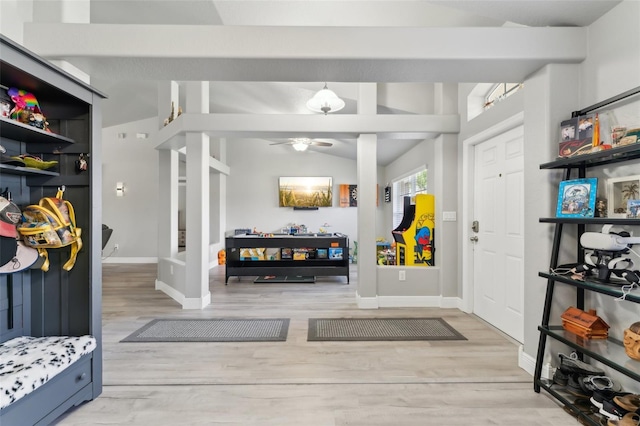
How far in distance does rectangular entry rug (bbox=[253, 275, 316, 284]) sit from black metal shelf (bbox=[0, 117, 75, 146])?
150 inches

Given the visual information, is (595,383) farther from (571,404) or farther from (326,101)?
(326,101)

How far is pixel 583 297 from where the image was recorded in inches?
80.4

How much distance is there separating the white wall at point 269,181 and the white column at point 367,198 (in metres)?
4.02

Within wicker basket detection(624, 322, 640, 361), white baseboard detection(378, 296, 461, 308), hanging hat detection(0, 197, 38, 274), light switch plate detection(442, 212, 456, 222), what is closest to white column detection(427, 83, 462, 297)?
light switch plate detection(442, 212, 456, 222)

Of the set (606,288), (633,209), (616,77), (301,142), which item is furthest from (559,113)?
(301,142)

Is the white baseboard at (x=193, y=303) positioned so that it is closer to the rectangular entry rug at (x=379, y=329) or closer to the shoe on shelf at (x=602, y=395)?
the rectangular entry rug at (x=379, y=329)

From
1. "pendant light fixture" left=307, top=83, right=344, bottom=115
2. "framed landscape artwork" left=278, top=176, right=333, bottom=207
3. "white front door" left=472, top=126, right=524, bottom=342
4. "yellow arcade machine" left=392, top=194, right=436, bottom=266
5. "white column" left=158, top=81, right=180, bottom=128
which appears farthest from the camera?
"framed landscape artwork" left=278, top=176, right=333, bottom=207

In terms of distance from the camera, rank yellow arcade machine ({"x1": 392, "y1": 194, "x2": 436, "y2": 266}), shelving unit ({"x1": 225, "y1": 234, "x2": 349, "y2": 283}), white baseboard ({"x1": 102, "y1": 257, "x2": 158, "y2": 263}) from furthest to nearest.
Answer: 1. white baseboard ({"x1": 102, "y1": 257, "x2": 158, "y2": 263})
2. shelving unit ({"x1": 225, "y1": 234, "x2": 349, "y2": 283})
3. yellow arcade machine ({"x1": 392, "y1": 194, "x2": 436, "y2": 266})

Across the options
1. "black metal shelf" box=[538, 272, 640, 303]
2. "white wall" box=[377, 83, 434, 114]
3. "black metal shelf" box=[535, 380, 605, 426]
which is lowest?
"black metal shelf" box=[535, 380, 605, 426]

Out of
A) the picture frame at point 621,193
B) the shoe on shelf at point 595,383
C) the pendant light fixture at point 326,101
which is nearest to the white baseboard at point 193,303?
the pendant light fixture at point 326,101

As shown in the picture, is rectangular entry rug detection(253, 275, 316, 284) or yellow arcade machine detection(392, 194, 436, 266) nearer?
yellow arcade machine detection(392, 194, 436, 266)

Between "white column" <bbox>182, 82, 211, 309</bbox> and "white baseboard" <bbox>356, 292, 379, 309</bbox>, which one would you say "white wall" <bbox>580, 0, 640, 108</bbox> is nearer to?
"white baseboard" <bbox>356, 292, 379, 309</bbox>

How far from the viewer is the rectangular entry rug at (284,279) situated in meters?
5.39

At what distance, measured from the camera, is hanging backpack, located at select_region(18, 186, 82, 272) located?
1.77 m
